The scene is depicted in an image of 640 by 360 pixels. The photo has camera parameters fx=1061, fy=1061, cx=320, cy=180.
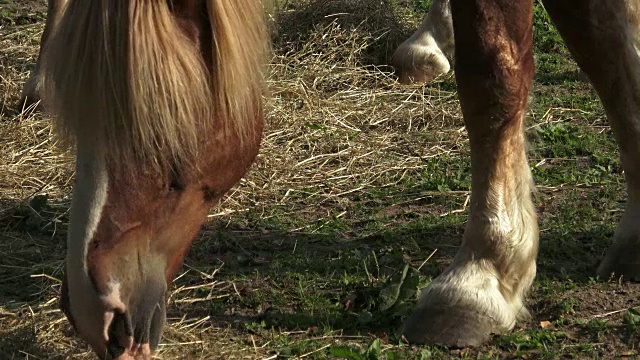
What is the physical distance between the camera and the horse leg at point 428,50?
5996mm

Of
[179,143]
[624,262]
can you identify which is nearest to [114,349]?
[179,143]

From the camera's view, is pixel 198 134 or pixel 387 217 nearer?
pixel 198 134

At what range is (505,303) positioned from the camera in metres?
3.22

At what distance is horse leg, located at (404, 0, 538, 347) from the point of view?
310cm

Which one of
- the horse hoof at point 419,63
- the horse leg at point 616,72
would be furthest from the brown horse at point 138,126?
the horse hoof at point 419,63

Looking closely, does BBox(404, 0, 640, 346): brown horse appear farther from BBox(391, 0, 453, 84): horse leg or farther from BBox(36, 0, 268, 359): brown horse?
BBox(391, 0, 453, 84): horse leg

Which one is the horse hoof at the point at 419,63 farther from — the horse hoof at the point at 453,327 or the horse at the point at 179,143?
the horse hoof at the point at 453,327

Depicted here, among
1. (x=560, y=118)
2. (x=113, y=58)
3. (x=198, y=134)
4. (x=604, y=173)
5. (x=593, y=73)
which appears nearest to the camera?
(x=113, y=58)

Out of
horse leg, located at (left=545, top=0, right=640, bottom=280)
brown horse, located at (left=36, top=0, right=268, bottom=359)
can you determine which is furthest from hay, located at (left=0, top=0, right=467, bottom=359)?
horse leg, located at (left=545, top=0, right=640, bottom=280)

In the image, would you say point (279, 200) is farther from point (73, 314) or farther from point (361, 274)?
point (73, 314)

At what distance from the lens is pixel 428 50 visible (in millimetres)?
5980

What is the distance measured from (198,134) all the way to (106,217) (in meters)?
0.31

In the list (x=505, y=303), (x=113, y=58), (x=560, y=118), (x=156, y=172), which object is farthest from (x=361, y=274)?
(x=560, y=118)

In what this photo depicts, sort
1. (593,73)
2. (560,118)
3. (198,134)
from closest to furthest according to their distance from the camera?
(198,134) → (593,73) → (560,118)
